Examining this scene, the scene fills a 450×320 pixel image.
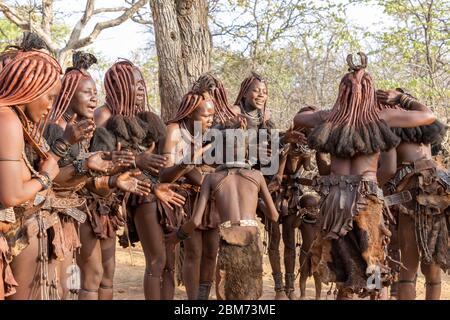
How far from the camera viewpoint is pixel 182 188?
6.98 meters

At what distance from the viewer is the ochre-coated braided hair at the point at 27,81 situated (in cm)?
417

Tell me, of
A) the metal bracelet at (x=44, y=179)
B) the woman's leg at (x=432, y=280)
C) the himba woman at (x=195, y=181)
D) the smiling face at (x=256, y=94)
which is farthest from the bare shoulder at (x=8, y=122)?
the smiling face at (x=256, y=94)

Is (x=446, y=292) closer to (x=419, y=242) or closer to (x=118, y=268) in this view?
(x=419, y=242)

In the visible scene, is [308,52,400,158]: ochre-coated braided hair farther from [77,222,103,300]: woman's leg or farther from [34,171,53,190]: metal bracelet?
[34,171,53,190]: metal bracelet

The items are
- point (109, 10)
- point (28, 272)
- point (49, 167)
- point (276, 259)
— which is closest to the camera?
point (49, 167)

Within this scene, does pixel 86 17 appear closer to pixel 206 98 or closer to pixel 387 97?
pixel 206 98

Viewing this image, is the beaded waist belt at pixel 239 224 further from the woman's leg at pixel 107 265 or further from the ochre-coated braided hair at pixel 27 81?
the ochre-coated braided hair at pixel 27 81

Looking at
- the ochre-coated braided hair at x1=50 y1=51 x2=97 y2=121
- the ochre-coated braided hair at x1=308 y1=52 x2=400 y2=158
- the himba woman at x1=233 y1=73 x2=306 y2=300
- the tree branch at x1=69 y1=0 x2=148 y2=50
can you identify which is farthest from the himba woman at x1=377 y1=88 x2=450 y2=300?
the tree branch at x1=69 y1=0 x2=148 y2=50

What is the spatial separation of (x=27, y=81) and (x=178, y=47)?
5.85 meters

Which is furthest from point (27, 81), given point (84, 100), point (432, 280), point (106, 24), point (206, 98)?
point (106, 24)

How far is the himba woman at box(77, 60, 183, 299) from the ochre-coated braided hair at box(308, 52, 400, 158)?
136 centimetres
